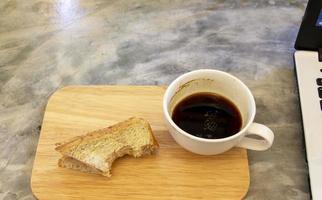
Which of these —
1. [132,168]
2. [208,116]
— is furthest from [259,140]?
[132,168]

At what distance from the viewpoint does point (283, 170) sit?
609 millimetres

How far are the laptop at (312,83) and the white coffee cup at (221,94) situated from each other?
0.24 feet

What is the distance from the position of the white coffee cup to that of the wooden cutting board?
3 cm

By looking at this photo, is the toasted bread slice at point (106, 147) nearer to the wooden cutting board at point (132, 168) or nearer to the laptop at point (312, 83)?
the wooden cutting board at point (132, 168)

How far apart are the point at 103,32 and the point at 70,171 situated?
1.01ft

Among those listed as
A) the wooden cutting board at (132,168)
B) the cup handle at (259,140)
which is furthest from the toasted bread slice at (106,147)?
the cup handle at (259,140)

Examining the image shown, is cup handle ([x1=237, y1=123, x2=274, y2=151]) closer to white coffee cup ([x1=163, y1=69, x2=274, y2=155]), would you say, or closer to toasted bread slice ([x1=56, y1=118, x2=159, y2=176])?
white coffee cup ([x1=163, y1=69, x2=274, y2=155])

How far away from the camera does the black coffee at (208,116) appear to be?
57 centimetres

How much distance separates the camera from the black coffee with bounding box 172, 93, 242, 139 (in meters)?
0.57

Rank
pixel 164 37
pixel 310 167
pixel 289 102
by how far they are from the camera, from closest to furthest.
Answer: pixel 310 167
pixel 289 102
pixel 164 37

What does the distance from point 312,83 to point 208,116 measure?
0.64 ft

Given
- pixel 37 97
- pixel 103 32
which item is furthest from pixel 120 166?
pixel 103 32

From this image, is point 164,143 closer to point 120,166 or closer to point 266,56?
point 120,166

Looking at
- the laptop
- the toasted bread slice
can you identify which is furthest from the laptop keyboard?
the toasted bread slice
